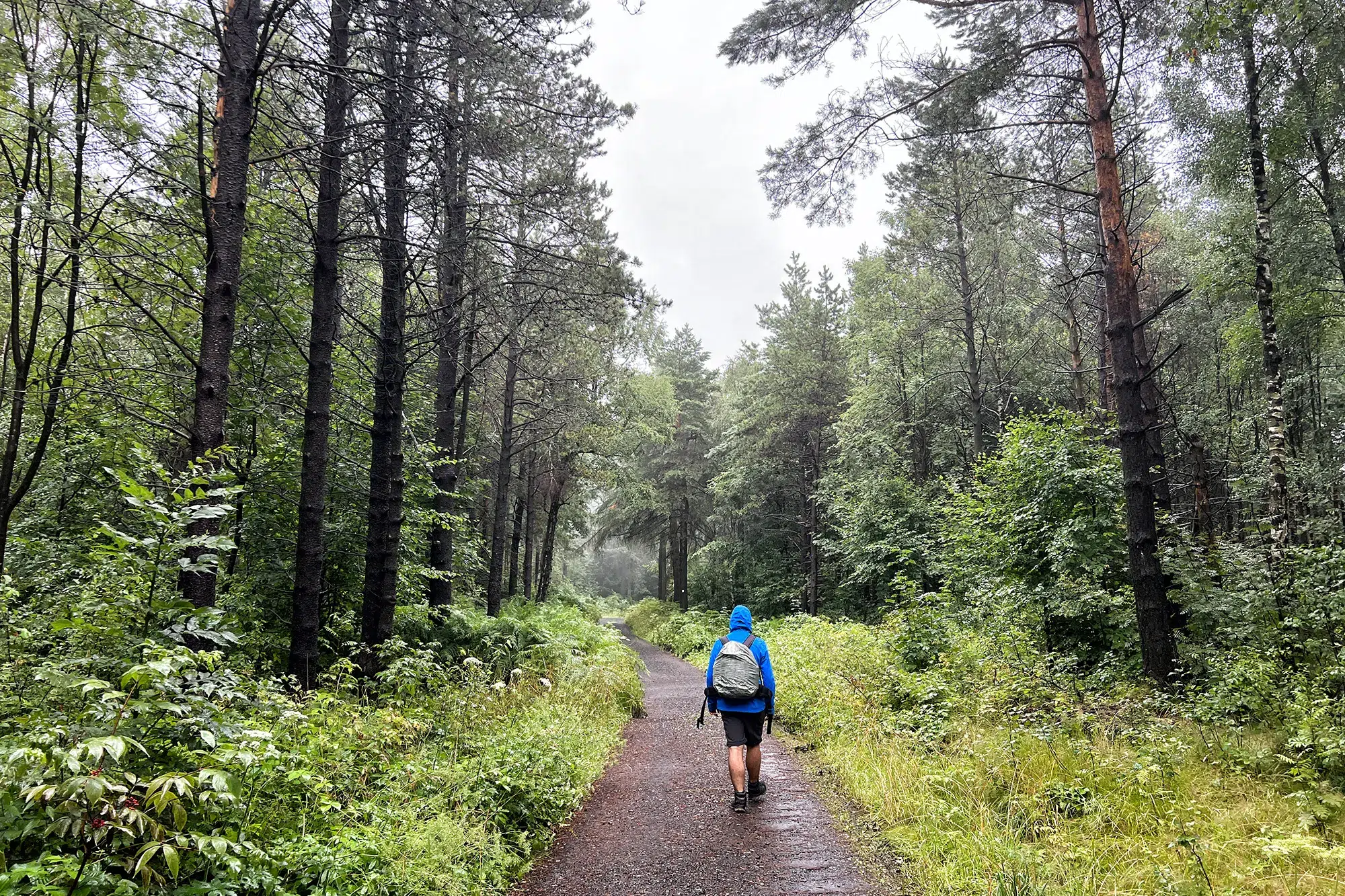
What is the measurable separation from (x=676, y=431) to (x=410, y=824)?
24198 mm

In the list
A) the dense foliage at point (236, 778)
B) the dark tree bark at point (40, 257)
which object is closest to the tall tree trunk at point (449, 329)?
the dark tree bark at point (40, 257)

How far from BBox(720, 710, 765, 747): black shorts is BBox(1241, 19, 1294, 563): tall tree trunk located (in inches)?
354

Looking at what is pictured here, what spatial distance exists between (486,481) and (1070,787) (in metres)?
13.2

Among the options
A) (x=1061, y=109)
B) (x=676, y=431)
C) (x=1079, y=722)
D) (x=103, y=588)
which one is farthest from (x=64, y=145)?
(x=676, y=431)

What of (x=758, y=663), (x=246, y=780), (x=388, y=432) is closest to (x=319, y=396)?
(x=388, y=432)

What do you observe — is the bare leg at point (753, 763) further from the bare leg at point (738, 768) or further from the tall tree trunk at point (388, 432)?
the tall tree trunk at point (388, 432)

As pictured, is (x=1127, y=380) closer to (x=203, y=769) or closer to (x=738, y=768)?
(x=738, y=768)

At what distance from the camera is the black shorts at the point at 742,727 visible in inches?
230

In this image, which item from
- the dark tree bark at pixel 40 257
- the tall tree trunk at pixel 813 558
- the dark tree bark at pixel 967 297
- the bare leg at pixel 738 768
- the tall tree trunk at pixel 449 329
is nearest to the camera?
the dark tree bark at pixel 40 257

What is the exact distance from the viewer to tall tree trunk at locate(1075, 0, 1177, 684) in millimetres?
6707

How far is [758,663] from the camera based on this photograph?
6062 mm

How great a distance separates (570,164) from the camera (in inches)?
506

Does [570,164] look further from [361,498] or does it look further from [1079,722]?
[1079,722]

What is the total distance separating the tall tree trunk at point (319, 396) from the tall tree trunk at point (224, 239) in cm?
159
